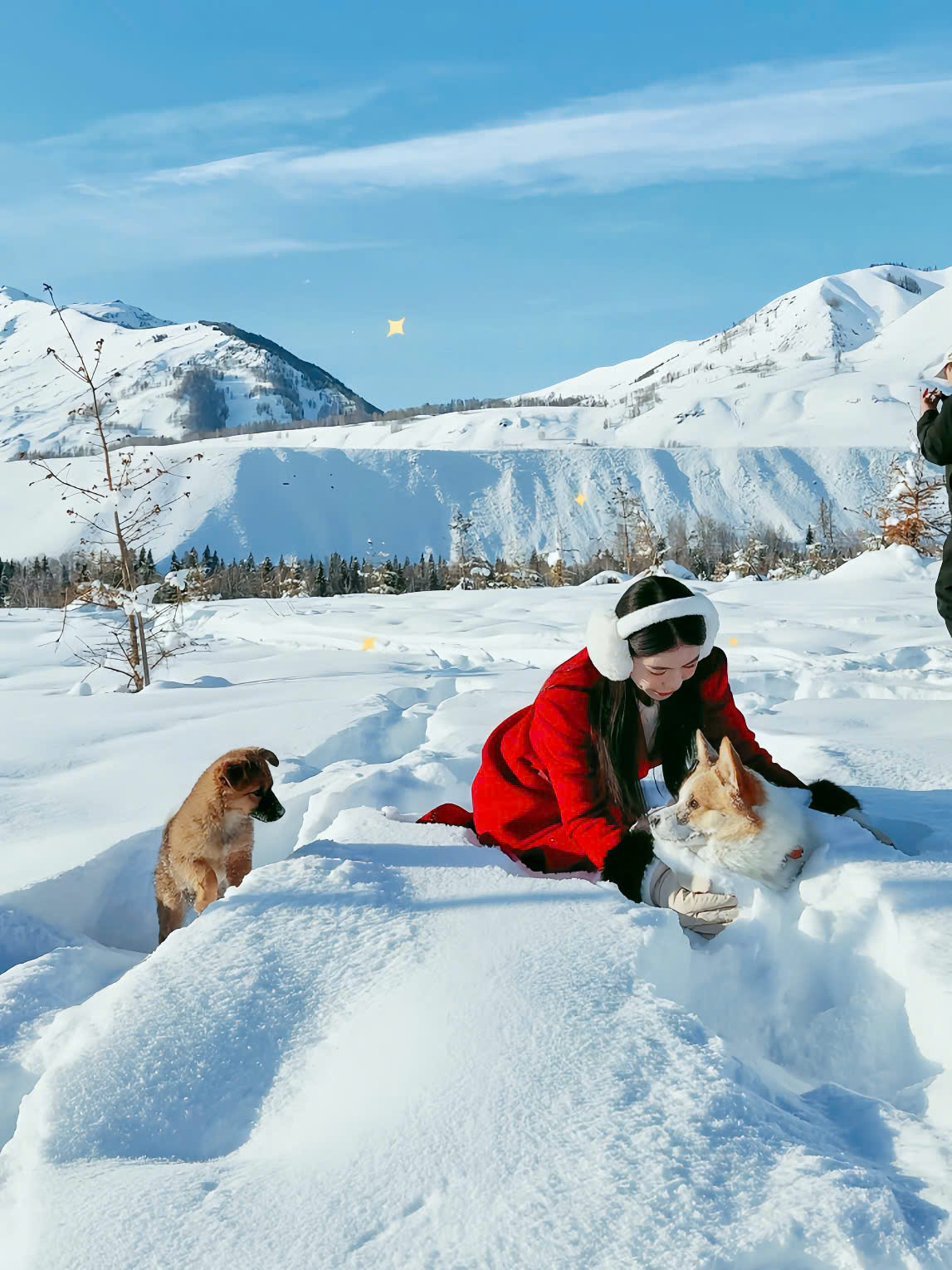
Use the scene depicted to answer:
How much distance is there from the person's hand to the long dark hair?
7.83 feet

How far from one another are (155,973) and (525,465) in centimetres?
15321

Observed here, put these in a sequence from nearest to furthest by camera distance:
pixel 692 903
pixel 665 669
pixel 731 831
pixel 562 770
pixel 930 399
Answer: pixel 692 903, pixel 731 831, pixel 665 669, pixel 562 770, pixel 930 399

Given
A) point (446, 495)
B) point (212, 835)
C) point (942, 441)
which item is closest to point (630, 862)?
point (212, 835)

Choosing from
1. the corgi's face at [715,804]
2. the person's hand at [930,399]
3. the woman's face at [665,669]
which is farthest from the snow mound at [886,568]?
the corgi's face at [715,804]

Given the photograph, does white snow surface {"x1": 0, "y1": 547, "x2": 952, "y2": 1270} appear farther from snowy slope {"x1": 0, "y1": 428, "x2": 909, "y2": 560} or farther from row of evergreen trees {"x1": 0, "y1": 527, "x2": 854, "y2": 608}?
snowy slope {"x1": 0, "y1": 428, "x2": 909, "y2": 560}

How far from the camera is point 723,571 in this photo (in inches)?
1908

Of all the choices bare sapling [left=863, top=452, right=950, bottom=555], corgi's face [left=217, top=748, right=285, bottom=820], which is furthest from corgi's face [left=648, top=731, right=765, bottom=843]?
bare sapling [left=863, top=452, right=950, bottom=555]

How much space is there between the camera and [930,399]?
4.83m

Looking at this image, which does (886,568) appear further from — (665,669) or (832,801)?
(665,669)

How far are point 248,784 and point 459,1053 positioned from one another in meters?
1.97

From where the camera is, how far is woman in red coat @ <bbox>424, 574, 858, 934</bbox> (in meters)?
3.09


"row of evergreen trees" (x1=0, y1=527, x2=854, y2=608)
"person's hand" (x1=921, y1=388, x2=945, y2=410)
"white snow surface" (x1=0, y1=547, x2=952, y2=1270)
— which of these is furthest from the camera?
"row of evergreen trees" (x1=0, y1=527, x2=854, y2=608)

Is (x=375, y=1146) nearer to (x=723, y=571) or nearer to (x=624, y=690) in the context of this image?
(x=624, y=690)

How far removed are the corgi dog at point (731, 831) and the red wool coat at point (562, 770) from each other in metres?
0.25
